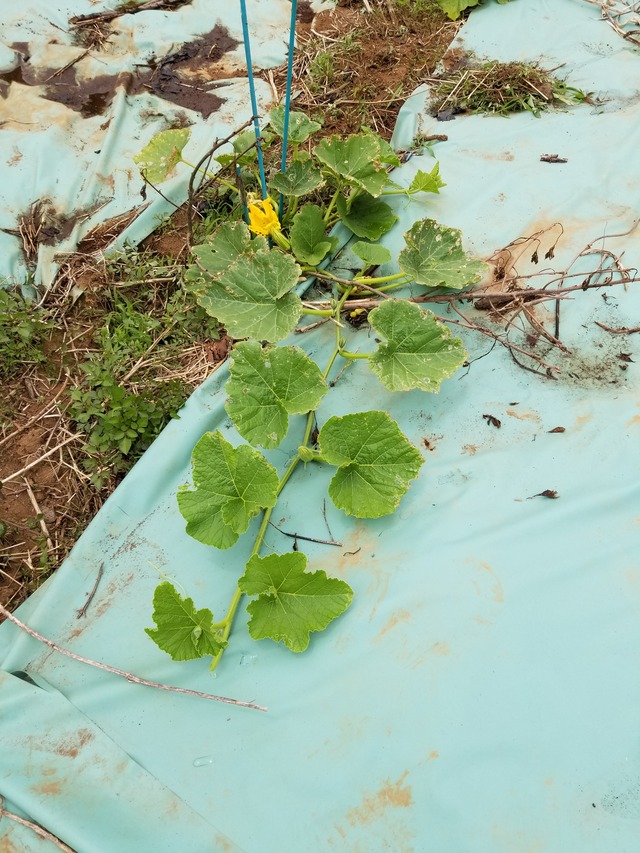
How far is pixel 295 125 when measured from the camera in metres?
2.43

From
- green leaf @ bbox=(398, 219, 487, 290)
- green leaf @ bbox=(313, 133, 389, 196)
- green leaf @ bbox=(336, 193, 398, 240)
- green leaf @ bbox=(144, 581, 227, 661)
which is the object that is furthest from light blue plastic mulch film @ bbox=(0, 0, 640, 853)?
green leaf @ bbox=(313, 133, 389, 196)

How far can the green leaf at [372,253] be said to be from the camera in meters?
2.24

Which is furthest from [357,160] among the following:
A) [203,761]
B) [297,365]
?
[203,761]

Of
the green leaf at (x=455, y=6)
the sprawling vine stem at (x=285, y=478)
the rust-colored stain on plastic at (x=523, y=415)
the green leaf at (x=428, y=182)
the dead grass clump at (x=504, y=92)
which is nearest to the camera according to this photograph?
the sprawling vine stem at (x=285, y=478)

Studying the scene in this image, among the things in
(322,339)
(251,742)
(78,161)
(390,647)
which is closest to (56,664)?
(251,742)

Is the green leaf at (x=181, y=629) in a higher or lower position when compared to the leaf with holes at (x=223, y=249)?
lower

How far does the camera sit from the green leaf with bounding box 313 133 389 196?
89.6 inches

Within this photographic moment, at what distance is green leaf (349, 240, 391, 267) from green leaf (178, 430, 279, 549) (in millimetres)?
946

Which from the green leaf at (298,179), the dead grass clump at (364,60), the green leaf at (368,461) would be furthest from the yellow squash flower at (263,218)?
the dead grass clump at (364,60)

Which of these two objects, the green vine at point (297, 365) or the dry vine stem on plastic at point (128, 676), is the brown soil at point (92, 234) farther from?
the green vine at point (297, 365)

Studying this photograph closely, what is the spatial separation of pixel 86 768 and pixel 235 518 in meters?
0.74

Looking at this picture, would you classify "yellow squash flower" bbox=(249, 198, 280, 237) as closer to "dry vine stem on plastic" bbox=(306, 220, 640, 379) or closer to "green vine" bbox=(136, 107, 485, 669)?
"green vine" bbox=(136, 107, 485, 669)

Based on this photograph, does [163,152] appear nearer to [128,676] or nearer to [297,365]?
[297,365]

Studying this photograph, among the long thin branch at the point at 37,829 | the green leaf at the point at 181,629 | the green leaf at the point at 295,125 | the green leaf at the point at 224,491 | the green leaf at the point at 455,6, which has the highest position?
the green leaf at the point at 455,6
